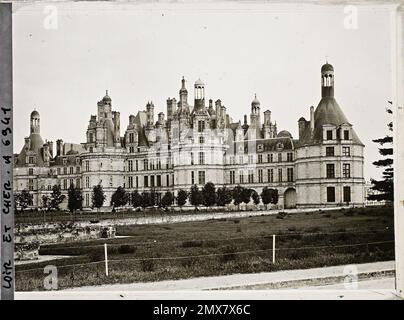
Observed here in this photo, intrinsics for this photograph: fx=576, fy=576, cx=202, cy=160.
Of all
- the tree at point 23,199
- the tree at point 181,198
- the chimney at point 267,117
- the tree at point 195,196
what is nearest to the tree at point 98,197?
the tree at point 23,199

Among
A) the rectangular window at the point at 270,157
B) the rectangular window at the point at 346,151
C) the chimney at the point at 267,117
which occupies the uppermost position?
the chimney at the point at 267,117

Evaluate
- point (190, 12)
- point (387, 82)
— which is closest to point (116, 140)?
point (190, 12)

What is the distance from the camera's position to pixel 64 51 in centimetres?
497

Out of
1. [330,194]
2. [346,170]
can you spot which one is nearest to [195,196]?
[330,194]

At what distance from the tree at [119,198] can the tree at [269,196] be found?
1249 mm

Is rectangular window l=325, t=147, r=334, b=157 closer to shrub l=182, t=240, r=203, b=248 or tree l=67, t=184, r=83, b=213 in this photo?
shrub l=182, t=240, r=203, b=248

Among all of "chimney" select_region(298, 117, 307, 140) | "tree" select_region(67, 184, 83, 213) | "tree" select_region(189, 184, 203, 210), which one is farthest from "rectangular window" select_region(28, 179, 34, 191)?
"chimney" select_region(298, 117, 307, 140)

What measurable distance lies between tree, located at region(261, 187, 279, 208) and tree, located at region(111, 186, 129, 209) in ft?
4.10

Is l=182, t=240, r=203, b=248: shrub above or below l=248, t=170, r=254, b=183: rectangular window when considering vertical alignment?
below

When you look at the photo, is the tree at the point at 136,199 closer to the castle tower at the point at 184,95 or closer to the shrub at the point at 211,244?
the shrub at the point at 211,244

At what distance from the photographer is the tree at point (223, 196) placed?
522cm

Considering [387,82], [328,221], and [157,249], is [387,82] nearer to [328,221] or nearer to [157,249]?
[328,221]

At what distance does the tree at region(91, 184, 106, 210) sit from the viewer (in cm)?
521

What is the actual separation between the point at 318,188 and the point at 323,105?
29.8 inches
